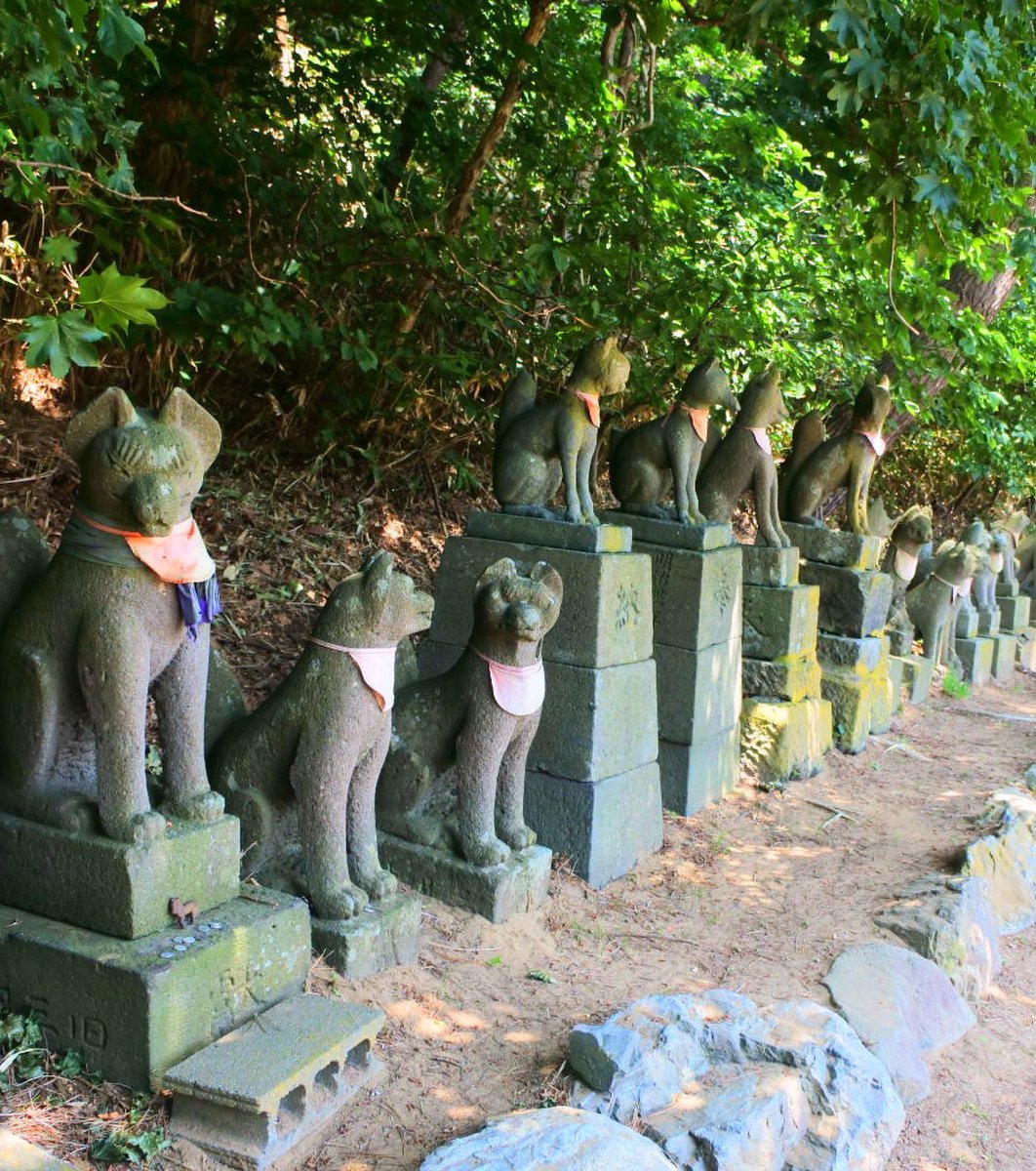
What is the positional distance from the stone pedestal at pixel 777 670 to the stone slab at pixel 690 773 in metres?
0.53

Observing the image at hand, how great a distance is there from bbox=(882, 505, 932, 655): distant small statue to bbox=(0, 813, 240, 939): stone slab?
716 cm

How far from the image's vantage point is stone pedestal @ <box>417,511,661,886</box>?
4.86m

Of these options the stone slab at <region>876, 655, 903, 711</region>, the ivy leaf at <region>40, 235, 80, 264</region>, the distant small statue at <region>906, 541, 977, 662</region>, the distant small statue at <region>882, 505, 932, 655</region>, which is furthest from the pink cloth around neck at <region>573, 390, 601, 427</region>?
the distant small statue at <region>906, 541, 977, 662</region>

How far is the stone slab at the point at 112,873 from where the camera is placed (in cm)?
290

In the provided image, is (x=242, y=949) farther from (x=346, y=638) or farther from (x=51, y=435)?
(x=51, y=435)


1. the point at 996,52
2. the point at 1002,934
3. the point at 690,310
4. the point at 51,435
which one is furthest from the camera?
the point at 690,310

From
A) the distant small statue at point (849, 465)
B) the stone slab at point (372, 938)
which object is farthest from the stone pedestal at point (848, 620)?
the stone slab at point (372, 938)

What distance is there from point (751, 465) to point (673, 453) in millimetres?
911

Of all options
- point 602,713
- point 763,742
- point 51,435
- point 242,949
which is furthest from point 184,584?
point 763,742

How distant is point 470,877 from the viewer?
4.16 metres

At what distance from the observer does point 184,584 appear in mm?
2959

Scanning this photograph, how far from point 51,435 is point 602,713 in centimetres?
371

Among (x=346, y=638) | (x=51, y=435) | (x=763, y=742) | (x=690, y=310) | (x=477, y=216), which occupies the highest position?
(x=477, y=216)

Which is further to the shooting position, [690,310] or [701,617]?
[690,310]
